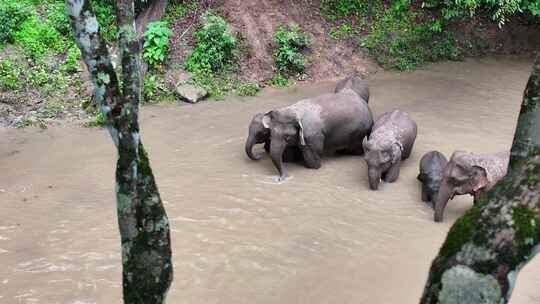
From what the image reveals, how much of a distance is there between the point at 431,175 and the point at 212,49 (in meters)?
6.22

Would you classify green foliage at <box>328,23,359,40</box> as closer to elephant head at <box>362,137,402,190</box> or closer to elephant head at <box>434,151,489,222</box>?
elephant head at <box>362,137,402,190</box>

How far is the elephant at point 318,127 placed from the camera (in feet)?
28.5

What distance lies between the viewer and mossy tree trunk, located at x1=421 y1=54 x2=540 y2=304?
7.95 feet

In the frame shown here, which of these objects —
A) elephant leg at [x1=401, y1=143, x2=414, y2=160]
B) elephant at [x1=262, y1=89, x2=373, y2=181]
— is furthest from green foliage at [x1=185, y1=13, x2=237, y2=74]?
elephant leg at [x1=401, y1=143, x2=414, y2=160]

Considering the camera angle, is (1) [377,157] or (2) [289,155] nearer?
(1) [377,157]

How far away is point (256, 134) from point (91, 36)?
5.45m

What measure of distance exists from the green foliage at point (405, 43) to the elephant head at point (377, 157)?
557 cm

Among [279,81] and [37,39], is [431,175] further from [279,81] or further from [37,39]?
[37,39]

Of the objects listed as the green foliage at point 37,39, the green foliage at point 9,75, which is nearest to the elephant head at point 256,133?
the green foliage at point 9,75

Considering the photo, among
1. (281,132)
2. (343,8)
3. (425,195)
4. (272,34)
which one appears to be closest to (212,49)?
(272,34)

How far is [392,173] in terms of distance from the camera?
8.48 metres

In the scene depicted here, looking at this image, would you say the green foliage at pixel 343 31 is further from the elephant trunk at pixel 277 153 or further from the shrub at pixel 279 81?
the elephant trunk at pixel 277 153

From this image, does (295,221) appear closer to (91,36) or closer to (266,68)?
(91,36)

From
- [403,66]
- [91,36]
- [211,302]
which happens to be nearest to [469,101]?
[403,66]
